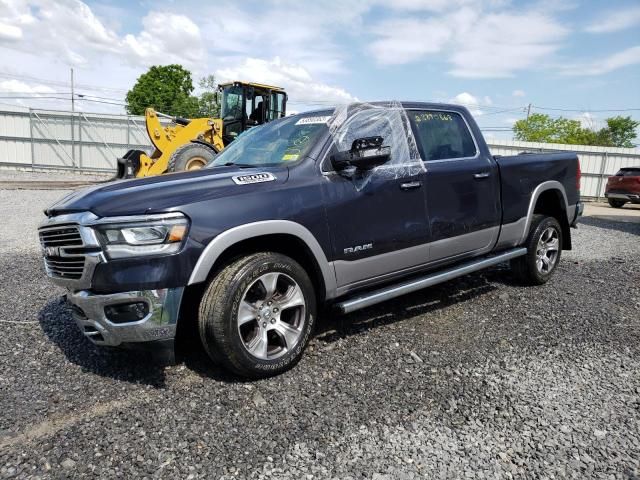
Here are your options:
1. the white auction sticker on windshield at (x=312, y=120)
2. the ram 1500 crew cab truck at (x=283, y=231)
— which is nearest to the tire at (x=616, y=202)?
the ram 1500 crew cab truck at (x=283, y=231)

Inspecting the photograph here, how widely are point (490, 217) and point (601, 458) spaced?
2621 millimetres

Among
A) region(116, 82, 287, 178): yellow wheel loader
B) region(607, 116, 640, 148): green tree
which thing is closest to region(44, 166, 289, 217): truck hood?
region(116, 82, 287, 178): yellow wheel loader

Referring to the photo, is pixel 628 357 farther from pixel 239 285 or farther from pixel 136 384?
pixel 136 384

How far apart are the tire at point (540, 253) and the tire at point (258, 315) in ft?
9.90

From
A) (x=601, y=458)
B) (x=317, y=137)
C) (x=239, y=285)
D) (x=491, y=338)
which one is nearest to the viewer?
(x=601, y=458)

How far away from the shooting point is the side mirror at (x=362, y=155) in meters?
3.44

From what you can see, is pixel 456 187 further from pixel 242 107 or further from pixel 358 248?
pixel 242 107

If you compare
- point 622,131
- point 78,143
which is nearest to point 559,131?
point 622,131

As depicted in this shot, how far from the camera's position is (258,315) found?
10.2ft

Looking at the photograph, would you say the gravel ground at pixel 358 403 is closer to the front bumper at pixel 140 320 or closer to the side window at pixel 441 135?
the front bumper at pixel 140 320

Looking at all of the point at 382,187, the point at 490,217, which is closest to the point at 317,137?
the point at 382,187

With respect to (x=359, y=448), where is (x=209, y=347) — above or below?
above

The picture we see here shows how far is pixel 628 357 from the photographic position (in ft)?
12.0

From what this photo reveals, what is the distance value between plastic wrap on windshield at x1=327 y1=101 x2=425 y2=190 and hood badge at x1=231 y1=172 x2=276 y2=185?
2.16 ft
